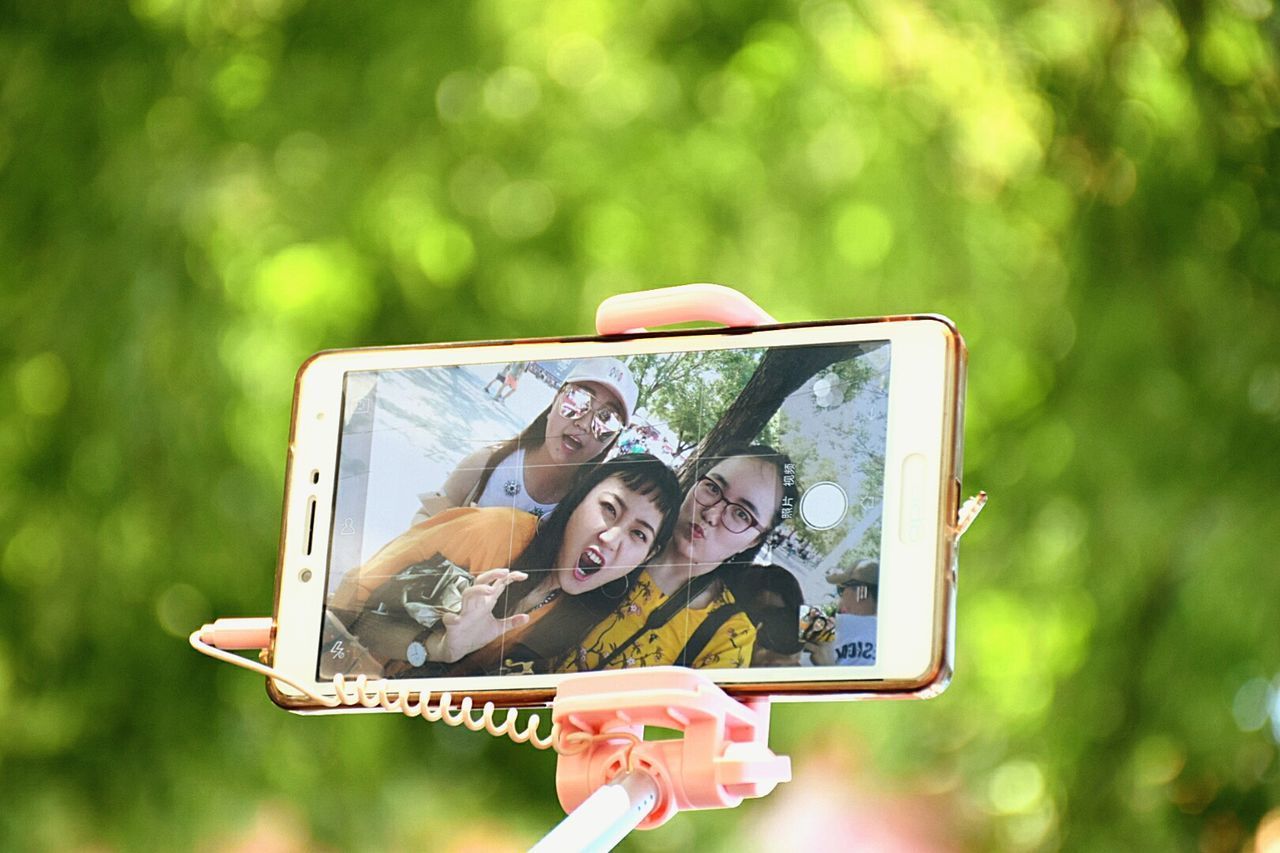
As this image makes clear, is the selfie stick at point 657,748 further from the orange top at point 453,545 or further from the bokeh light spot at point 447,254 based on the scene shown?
the bokeh light spot at point 447,254

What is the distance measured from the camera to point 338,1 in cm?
151

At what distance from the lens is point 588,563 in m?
0.56

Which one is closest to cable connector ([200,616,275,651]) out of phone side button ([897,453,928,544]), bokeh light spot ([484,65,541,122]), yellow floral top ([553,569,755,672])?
yellow floral top ([553,569,755,672])

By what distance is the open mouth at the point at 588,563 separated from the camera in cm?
56

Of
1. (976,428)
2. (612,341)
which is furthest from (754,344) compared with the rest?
(976,428)

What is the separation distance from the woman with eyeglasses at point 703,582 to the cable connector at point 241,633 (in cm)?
11

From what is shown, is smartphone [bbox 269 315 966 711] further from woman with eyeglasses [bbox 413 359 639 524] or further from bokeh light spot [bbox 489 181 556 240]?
bokeh light spot [bbox 489 181 556 240]

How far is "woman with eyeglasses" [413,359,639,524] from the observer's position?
22.7 inches

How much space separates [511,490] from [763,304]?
0.78 metres

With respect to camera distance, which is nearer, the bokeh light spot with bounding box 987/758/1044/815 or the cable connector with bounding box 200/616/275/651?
the cable connector with bounding box 200/616/275/651

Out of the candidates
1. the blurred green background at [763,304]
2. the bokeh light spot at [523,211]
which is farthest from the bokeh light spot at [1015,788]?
the bokeh light spot at [523,211]

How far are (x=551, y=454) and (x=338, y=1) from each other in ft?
3.43

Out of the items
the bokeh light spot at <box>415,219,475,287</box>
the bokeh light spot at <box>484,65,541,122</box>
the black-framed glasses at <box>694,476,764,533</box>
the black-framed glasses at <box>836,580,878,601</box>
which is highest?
the bokeh light spot at <box>484,65,541,122</box>

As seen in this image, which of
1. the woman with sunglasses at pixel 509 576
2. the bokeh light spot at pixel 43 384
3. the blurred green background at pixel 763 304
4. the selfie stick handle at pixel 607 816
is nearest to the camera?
the selfie stick handle at pixel 607 816
